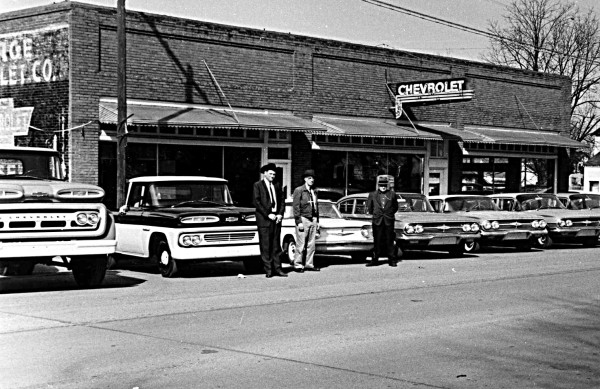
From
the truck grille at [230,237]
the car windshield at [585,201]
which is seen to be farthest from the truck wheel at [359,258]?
the car windshield at [585,201]

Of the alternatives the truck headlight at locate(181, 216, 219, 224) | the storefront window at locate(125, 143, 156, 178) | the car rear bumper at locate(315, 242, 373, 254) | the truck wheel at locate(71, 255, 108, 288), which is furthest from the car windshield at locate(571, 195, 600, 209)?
the truck wheel at locate(71, 255, 108, 288)

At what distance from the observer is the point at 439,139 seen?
3238cm

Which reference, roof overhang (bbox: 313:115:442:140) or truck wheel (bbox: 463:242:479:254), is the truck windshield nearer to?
truck wheel (bbox: 463:242:479:254)

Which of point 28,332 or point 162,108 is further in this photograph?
point 162,108

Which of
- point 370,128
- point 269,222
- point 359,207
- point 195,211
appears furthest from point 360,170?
point 195,211

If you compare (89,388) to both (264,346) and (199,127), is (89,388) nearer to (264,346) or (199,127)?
(264,346)

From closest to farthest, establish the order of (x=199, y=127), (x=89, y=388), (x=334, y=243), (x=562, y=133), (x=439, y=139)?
(x=89, y=388) < (x=334, y=243) < (x=199, y=127) < (x=439, y=139) < (x=562, y=133)

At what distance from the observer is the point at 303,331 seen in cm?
998

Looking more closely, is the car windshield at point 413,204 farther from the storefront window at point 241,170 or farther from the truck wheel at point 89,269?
the truck wheel at point 89,269

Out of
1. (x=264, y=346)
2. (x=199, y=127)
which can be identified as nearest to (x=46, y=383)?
(x=264, y=346)

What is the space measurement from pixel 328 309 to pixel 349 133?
17.7 meters

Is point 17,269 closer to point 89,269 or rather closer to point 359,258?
point 89,269

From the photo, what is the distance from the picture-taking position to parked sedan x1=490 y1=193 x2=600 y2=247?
936 inches

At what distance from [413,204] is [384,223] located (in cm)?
302
